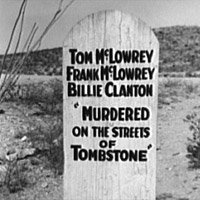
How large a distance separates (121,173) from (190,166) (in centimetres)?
110

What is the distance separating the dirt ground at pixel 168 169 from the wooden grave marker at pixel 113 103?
94cm

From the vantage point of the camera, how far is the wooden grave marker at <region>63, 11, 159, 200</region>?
166 centimetres

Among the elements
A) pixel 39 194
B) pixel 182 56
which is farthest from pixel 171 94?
pixel 39 194

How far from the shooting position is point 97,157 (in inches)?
67.0

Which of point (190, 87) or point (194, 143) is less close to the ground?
point (190, 87)

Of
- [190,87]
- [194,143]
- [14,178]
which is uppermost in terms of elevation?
[190,87]

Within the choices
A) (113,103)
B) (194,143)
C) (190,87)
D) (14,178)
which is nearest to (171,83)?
(190,87)

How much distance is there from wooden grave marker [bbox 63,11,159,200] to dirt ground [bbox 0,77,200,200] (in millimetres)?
940

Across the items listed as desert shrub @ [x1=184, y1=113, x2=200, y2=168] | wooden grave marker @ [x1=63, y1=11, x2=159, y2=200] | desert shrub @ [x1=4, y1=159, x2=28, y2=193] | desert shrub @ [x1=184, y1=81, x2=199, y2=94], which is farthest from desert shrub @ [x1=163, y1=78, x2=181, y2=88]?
wooden grave marker @ [x1=63, y1=11, x2=159, y2=200]

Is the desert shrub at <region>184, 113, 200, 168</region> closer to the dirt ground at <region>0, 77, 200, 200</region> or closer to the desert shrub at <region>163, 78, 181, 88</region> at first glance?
the dirt ground at <region>0, 77, 200, 200</region>

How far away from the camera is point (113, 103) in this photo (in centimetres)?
167

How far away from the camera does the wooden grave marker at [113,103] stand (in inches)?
65.2

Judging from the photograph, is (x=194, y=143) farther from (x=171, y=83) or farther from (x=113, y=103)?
(x=113, y=103)

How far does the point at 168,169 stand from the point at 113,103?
1.12 metres
